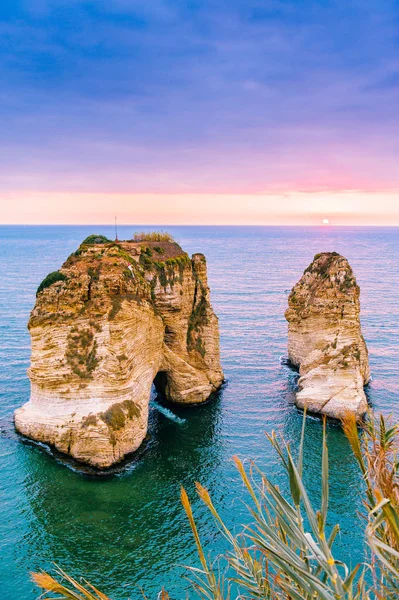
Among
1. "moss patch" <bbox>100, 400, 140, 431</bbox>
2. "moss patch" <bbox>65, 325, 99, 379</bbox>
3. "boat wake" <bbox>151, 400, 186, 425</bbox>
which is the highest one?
"moss patch" <bbox>65, 325, 99, 379</bbox>

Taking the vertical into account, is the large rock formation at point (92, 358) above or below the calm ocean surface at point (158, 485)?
above

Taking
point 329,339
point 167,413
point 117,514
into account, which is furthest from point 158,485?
point 329,339

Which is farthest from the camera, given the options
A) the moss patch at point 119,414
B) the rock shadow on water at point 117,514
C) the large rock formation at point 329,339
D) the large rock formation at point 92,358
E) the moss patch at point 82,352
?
the large rock formation at point 329,339

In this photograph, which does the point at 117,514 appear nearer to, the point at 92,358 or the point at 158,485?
the point at 158,485

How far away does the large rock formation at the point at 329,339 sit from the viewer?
129 feet

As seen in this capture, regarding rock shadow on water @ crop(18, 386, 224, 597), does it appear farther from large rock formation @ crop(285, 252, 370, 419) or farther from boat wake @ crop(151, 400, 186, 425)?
large rock formation @ crop(285, 252, 370, 419)

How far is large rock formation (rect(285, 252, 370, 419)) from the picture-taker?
39.4 metres

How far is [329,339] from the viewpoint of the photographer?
44250 mm

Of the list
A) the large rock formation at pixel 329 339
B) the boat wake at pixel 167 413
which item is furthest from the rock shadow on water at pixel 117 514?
the large rock formation at pixel 329 339

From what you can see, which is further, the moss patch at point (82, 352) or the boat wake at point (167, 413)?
the boat wake at point (167, 413)

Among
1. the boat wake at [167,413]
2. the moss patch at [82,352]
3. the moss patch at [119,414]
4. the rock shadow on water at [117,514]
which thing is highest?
the moss patch at [82,352]

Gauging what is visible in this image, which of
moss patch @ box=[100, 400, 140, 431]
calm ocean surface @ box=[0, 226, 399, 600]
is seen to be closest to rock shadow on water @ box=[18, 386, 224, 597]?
calm ocean surface @ box=[0, 226, 399, 600]

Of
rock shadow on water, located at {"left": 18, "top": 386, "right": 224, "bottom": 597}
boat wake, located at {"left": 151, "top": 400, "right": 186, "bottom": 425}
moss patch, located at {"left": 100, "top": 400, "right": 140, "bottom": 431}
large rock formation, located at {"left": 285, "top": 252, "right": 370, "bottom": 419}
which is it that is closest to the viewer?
rock shadow on water, located at {"left": 18, "top": 386, "right": 224, "bottom": 597}

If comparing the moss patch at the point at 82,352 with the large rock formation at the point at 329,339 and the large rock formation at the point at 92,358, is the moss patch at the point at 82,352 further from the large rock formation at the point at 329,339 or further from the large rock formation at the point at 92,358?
the large rock formation at the point at 329,339
